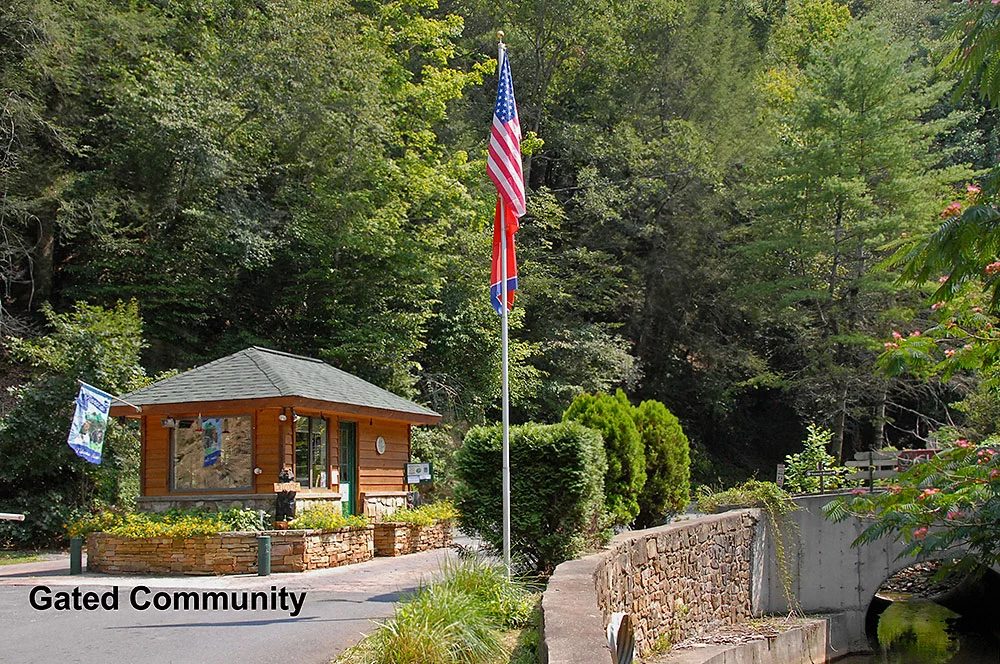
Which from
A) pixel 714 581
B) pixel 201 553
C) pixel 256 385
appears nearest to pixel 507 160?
pixel 256 385

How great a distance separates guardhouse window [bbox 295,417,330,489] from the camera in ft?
53.3

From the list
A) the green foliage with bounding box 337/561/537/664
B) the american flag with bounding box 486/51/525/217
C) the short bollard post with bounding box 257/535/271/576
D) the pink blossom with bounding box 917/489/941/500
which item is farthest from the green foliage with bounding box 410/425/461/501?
the green foliage with bounding box 337/561/537/664

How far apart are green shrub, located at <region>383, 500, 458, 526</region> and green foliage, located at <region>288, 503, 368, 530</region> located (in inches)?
61.8

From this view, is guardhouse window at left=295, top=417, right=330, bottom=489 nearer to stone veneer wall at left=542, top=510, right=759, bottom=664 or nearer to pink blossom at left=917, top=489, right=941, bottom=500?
stone veneer wall at left=542, top=510, right=759, bottom=664

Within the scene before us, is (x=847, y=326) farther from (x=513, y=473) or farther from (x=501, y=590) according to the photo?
(x=501, y=590)

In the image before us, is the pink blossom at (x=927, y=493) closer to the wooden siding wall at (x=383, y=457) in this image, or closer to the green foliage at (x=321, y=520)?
the green foliage at (x=321, y=520)

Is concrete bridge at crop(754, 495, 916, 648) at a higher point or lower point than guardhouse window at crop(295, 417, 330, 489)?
lower

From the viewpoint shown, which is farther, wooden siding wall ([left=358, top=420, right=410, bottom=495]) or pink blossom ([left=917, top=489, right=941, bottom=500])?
wooden siding wall ([left=358, top=420, right=410, bottom=495])

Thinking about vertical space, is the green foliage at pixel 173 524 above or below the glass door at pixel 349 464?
below

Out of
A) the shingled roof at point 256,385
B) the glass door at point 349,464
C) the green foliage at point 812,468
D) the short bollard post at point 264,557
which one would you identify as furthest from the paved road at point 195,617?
the green foliage at point 812,468

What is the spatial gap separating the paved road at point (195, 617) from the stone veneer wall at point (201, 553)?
0.46 metres

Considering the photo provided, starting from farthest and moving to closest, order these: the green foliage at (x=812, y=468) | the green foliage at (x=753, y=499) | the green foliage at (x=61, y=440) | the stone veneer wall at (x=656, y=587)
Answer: the green foliage at (x=812, y=468) → the green foliage at (x=61, y=440) → the green foliage at (x=753, y=499) → the stone veneer wall at (x=656, y=587)

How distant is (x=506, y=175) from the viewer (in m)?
10.4

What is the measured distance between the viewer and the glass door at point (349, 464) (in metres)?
17.9
